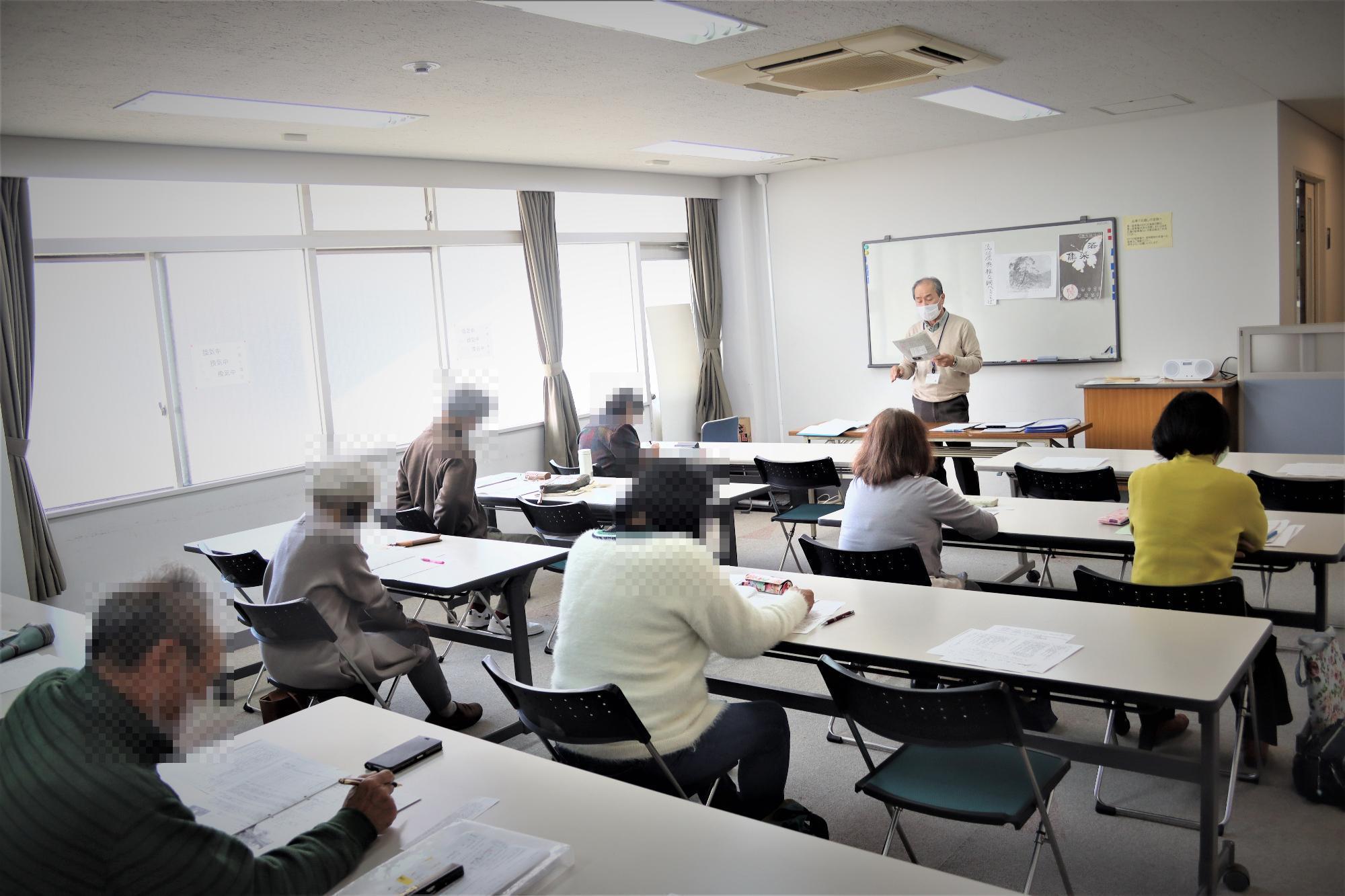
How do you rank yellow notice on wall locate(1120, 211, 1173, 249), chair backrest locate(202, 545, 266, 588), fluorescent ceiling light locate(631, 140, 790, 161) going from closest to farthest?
chair backrest locate(202, 545, 266, 588) < fluorescent ceiling light locate(631, 140, 790, 161) < yellow notice on wall locate(1120, 211, 1173, 249)

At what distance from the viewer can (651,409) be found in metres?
9.20

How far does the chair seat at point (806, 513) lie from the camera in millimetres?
5410

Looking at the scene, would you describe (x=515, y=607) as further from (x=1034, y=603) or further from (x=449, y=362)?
(x=449, y=362)

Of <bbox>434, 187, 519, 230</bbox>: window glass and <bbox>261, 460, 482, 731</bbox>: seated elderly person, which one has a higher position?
<bbox>434, 187, 519, 230</bbox>: window glass

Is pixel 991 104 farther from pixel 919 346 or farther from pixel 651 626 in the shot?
pixel 651 626

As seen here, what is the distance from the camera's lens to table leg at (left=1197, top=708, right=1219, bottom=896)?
2201mm

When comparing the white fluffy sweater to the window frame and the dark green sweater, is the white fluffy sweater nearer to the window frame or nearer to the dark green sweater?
the dark green sweater

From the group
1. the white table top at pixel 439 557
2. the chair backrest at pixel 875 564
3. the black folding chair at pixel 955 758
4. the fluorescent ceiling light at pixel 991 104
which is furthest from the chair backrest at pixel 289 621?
the fluorescent ceiling light at pixel 991 104

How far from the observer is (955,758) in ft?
7.95

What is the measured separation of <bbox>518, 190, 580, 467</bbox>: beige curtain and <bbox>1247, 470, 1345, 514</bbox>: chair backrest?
494 cm

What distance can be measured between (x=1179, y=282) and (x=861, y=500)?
4.87m

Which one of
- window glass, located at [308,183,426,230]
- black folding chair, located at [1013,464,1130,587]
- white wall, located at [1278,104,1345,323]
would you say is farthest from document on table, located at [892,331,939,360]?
window glass, located at [308,183,426,230]

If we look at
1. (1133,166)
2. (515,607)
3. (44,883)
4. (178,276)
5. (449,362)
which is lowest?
(515,607)

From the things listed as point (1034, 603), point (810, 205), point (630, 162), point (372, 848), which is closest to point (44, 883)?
point (372, 848)
